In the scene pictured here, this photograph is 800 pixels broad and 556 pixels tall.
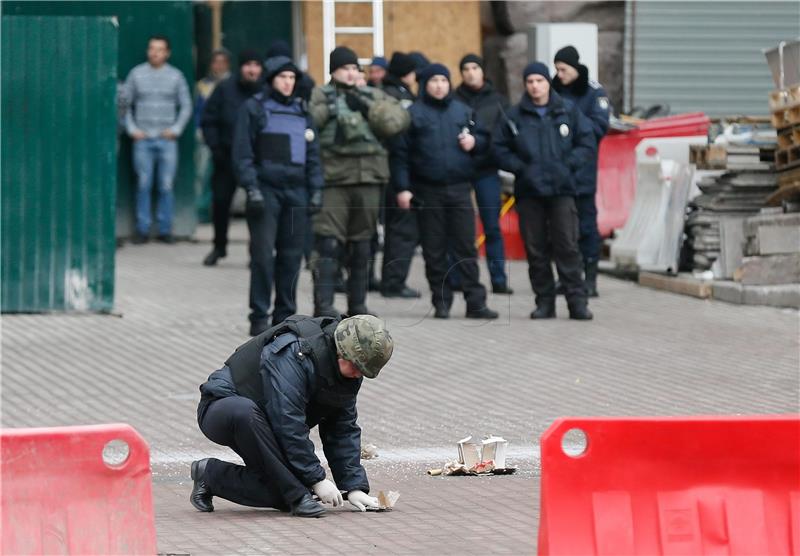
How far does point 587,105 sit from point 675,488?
297 inches

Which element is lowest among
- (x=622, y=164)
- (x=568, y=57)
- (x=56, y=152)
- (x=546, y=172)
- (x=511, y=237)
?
(x=511, y=237)

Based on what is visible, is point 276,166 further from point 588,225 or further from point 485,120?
point 588,225

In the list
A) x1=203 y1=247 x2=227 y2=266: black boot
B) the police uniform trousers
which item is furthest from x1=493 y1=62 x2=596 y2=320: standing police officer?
x1=203 y1=247 x2=227 y2=266: black boot

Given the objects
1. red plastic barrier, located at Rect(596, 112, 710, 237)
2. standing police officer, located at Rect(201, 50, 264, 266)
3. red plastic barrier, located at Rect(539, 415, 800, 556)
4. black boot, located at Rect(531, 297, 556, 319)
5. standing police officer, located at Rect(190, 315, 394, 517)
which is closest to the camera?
red plastic barrier, located at Rect(539, 415, 800, 556)

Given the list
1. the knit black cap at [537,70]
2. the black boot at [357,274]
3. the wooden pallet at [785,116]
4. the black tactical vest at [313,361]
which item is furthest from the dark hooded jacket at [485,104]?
the black tactical vest at [313,361]

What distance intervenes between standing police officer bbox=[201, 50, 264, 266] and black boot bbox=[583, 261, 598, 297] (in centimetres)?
337

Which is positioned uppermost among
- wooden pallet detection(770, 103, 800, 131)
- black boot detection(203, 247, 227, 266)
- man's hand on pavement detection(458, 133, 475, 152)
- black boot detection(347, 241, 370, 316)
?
wooden pallet detection(770, 103, 800, 131)

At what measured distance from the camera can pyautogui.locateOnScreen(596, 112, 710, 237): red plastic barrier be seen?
15.6 metres

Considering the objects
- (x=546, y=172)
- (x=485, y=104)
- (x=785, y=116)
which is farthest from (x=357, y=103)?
(x=785, y=116)

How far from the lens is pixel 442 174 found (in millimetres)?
12508

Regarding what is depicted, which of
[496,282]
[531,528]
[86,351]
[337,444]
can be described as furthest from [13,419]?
[496,282]

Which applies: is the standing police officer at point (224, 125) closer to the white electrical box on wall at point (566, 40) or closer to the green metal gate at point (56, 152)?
the green metal gate at point (56, 152)

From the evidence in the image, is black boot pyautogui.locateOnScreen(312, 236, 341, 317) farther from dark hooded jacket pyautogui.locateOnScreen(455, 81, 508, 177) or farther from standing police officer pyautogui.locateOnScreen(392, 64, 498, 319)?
dark hooded jacket pyautogui.locateOnScreen(455, 81, 508, 177)

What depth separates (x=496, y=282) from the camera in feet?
45.2
